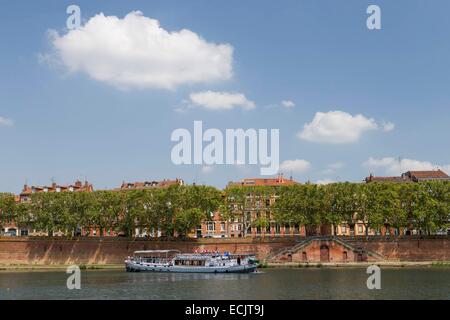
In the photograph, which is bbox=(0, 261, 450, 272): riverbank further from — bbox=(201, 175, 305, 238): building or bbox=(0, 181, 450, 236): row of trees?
bbox=(201, 175, 305, 238): building

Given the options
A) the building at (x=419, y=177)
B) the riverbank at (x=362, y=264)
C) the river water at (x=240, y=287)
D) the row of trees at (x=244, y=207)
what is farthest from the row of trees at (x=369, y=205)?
the building at (x=419, y=177)

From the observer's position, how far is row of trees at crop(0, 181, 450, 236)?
106m

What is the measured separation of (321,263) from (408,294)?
141ft

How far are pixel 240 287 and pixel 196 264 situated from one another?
2836 centimetres

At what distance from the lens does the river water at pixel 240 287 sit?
190ft

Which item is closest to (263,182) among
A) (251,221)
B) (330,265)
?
(251,221)

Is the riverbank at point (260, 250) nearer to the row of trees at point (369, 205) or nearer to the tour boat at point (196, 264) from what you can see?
the row of trees at point (369, 205)

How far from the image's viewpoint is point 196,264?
93.8 metres

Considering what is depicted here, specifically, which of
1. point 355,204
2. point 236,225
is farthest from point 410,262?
point 236,225

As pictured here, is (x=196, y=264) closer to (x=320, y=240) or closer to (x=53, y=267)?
(x=320, y=240)

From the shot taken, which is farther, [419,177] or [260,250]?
[419,177]

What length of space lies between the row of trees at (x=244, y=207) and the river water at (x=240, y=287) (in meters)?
24.8

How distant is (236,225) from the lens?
132 metres
